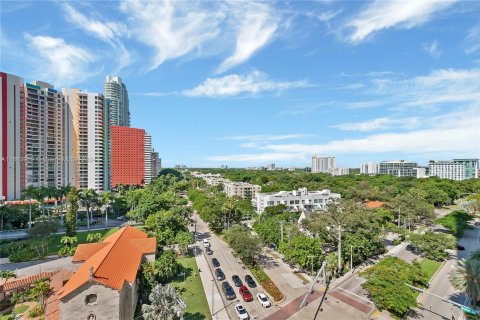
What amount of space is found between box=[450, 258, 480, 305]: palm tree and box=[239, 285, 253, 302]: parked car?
24.2 meters

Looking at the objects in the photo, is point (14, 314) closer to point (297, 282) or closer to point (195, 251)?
point (195, 251)

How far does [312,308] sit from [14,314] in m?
36.9

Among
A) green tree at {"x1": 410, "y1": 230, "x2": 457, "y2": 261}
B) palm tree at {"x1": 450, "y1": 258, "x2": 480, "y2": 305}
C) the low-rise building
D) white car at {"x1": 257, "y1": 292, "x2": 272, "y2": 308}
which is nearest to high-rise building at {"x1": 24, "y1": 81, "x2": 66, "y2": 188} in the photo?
the low-rise building

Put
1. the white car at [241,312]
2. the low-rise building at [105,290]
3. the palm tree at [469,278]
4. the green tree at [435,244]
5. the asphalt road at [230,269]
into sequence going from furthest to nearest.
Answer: the green tree at [435,244] < the asphalt road at [230,269] < the white car at [241,312] < the palm tree at [469,278] < the low-rise building at [105,290]

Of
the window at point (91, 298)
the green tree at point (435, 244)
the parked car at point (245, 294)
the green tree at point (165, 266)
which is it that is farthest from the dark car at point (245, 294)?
the green tree at point (435, 244)

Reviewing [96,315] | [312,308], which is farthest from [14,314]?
[312,308]

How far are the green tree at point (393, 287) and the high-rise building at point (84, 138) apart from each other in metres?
114

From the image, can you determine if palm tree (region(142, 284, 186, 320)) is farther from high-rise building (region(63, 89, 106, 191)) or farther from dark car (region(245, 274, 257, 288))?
high-rise building (region(63, 89, 106, 191))

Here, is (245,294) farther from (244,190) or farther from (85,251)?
(244,190)

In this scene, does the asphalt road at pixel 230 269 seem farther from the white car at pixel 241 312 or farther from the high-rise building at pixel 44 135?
the high-rise building at pixel 44 135

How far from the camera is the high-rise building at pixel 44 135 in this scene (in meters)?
98.3

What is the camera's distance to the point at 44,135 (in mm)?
103625

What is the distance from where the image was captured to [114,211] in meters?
97.6

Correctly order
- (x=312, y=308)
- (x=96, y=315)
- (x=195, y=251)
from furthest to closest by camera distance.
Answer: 1. (x=195, y=251)
2. (x=312, y=308)
3. (x=96, y=315)
